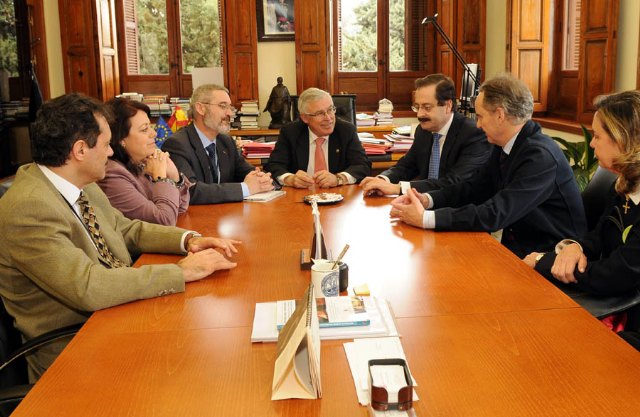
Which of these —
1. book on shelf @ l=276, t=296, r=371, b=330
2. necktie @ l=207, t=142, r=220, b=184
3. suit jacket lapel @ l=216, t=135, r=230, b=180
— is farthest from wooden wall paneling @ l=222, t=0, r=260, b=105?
book on shelf @ l=276, t=296, r=371, b=330

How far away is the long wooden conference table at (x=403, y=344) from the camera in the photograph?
1.31 metres

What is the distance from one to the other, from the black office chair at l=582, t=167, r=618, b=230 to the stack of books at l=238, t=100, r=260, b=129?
4.54 meters

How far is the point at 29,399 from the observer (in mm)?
1355

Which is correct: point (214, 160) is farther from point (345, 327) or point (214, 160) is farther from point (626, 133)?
point (345, 327)

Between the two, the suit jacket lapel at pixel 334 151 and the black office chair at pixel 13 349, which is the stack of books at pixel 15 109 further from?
the black office chair at pixel 13 349

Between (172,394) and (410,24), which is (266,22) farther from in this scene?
(172,394)

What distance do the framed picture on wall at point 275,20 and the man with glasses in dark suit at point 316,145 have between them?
378 centimetres

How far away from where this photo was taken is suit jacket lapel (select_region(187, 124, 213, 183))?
3803mm

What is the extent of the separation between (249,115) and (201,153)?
336 cm

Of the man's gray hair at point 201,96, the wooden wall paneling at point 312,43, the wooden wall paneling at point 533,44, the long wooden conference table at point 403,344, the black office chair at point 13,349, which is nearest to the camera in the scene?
the long wooden conference table at point 403,344

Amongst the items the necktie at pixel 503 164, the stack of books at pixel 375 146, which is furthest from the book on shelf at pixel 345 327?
the stack of books at pixel 375 146

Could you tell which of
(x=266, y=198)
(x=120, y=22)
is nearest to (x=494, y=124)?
(x=266, y=198)

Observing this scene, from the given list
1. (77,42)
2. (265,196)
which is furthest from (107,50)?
(265,196)

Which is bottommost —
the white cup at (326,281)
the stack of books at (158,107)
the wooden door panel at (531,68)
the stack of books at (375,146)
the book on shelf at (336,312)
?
the book on shelf at (336,312)
